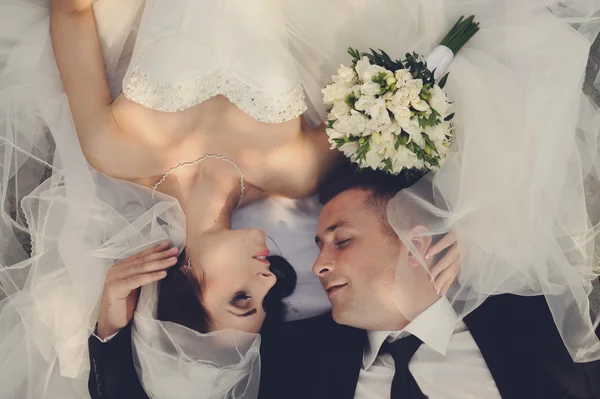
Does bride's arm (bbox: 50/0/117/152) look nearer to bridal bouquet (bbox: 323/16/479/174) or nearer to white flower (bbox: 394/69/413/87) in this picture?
bridal bouquet (bbox: 323/16/479/174)

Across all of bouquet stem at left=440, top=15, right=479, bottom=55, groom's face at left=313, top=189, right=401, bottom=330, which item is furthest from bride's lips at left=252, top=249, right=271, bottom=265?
bouquet stem at left=440, top=15, right=479, bottom=55

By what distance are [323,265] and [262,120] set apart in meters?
0.50

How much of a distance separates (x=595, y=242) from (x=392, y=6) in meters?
0.99

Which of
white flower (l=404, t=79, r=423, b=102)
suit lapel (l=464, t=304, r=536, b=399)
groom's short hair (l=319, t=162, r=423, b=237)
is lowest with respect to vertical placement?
suit lapel (l=464, t=304, r=536, b=399)

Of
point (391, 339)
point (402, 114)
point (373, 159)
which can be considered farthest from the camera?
point (391, 339)

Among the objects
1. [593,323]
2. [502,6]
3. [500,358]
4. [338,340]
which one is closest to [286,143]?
[338,340]

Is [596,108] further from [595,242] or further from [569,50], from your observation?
[595,242]

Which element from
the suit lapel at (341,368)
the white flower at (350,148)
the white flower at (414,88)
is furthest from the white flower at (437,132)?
the suit lapel at (341,368)

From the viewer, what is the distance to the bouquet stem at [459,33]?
171cm

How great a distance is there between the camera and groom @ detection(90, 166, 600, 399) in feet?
A: 5.54

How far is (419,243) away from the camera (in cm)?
167

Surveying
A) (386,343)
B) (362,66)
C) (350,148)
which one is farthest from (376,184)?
(386,343)

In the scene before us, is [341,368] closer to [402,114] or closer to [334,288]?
[334,288]

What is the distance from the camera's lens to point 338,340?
183 centimetres
